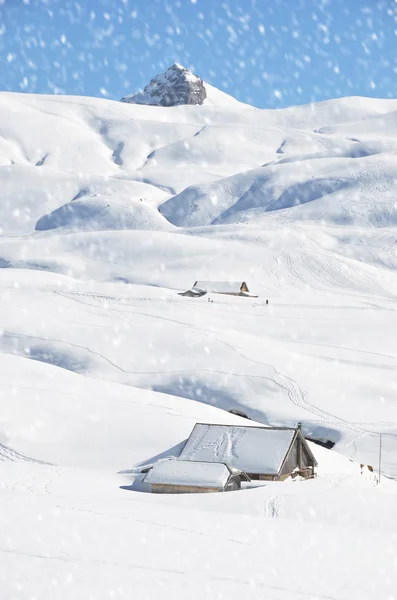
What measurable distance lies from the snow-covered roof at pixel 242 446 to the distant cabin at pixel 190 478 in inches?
82.6

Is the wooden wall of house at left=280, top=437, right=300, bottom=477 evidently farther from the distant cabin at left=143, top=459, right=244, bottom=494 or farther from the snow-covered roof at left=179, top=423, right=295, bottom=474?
the distant cabin at left=143, top=459, right=244, bottom=494

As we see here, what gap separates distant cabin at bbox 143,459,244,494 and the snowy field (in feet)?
3.21

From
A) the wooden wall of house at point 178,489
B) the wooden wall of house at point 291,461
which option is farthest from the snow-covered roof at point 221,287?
the wooden wall of house at point 178,489

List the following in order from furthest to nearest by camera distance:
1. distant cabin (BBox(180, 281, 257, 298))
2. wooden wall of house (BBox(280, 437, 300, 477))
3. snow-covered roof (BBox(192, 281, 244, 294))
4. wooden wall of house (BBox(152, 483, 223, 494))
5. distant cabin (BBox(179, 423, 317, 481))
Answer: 1. snow-covered roof (BBox(192, 281, 244, 294))
2. distant cabin (BBox(180, 281, 257, 298))
3. wooden wall of house (BBox(280, 437, 300, 477))
4. distant cabin (BBox(179, 423, 317, 481))
5. wooden wall of house (BBox(152, 483, 223, 494))

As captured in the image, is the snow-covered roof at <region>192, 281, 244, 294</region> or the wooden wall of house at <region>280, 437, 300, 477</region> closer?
the wooden wall of house at <region>280, 437, 300, 477</region>

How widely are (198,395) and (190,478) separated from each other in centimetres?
1554

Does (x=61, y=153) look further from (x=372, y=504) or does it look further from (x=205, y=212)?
(x=372, y=504)

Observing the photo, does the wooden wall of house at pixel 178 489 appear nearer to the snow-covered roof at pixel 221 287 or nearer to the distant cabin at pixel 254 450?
the distant cabin at pixel 254 450

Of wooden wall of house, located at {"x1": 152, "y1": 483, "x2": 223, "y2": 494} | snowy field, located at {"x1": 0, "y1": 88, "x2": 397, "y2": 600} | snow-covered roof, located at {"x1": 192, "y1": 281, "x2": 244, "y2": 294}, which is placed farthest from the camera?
snow-covered roof, located at {"x1": 192, "y1": 281, "x2": 244, "y2": 294}

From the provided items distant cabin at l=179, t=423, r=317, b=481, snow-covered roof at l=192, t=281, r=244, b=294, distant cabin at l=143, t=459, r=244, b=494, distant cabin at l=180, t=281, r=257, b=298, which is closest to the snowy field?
distant cabin at l=143, t=459, r=244, b=494

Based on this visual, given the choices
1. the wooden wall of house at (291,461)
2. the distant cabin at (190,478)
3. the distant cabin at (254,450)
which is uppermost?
the distant cabin at (190,478)

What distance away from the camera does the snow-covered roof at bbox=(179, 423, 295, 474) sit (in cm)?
2519

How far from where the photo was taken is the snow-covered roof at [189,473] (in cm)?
2225

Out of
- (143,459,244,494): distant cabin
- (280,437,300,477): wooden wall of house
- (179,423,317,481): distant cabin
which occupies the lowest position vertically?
(280,437,300,477): wooden wall of house
